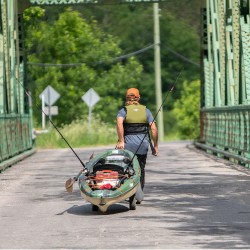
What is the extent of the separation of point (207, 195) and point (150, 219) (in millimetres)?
3458

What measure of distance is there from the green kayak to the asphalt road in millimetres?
197

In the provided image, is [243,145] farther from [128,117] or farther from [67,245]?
[67,245]

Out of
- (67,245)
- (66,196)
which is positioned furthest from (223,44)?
(67,245)

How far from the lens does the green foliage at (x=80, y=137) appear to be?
46.1 meters

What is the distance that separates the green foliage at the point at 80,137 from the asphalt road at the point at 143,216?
74.9 feet

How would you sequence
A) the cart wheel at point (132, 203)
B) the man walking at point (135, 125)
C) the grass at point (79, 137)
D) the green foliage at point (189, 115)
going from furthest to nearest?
the green foliage at point (189, 115), the grass at point (79, 137), the man walking at point (135, 125), the cart wheel at point (132, 203)

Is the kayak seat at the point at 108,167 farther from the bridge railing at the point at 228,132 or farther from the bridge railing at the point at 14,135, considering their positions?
the bridge railing at the point at 14,135

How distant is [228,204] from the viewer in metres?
15.7

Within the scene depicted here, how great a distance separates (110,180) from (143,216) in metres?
0.66

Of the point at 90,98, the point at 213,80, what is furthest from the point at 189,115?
the point at 213,80

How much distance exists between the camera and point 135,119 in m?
16.0

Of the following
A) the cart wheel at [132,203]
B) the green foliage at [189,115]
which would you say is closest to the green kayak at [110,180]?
the cart wheel at [132,203]

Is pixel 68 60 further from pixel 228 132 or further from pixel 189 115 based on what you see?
pixel 228 132

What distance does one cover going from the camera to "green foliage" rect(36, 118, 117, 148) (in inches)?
1816
